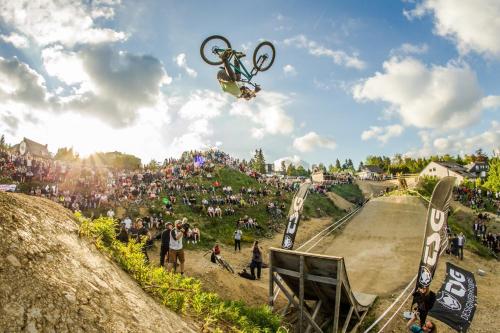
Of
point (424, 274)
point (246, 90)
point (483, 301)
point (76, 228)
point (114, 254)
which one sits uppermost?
point (246, 90)

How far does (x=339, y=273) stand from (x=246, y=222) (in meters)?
20.6

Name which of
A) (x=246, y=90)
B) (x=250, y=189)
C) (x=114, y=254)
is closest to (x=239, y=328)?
(x=114, y=254)

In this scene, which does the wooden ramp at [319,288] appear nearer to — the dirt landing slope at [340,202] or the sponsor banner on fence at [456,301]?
the sponsor banner on fence at [456,301]

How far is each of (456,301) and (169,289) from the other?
6.99 metres

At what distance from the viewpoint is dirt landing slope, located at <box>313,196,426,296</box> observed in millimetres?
17344

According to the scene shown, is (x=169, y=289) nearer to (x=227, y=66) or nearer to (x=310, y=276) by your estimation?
(x=310, y=276)

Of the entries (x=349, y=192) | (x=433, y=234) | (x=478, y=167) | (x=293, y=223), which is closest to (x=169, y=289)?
(x=433, y=234)

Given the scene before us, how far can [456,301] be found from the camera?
8.09 m

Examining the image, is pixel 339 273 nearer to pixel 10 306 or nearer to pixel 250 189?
pixel 10 306

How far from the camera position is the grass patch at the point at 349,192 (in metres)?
50.9

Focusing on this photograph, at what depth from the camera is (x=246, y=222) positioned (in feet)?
96.3

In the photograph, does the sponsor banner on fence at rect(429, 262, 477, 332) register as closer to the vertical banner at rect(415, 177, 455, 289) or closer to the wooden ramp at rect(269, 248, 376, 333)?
the vertical banner at rect(415, 177, 455, 289)

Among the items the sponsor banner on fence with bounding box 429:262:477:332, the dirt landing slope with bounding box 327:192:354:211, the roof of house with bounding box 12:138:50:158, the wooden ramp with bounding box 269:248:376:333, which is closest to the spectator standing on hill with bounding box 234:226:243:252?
the wooden ramp with bounding box 269:248:376:333

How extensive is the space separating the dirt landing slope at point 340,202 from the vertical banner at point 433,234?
112 ft
